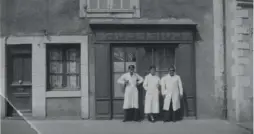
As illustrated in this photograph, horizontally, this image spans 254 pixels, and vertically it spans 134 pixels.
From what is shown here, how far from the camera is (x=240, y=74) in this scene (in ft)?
32.7

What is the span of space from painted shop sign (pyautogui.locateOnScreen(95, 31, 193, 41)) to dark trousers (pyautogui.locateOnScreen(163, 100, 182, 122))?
2.14 metres

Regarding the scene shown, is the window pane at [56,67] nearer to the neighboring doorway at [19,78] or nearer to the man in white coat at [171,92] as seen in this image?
the neighboring doorway at [19,78]

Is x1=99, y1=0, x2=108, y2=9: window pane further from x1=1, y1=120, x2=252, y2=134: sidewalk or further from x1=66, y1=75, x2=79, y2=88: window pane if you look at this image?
x1=1, y1=120, x2=252, y2=134: sidewalk

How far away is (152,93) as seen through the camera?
1015 centimetres

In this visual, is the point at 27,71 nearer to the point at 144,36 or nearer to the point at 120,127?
the point at 120,127

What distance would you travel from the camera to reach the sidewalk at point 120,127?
8.73 meters

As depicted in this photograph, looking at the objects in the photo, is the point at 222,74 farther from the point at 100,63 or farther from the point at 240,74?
the point at 100,63

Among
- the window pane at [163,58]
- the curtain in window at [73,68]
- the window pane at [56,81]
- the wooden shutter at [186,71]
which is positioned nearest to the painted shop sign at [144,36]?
the wooden shutter at [186,71]

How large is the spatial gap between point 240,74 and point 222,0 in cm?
249

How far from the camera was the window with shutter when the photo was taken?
1056cm

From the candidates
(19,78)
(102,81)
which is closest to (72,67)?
(102,81)

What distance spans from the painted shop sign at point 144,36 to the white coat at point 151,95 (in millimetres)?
1347

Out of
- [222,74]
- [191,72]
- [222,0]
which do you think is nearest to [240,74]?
[222,74]

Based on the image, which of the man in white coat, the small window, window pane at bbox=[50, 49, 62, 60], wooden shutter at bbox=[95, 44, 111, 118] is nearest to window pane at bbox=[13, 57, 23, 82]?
the small window
